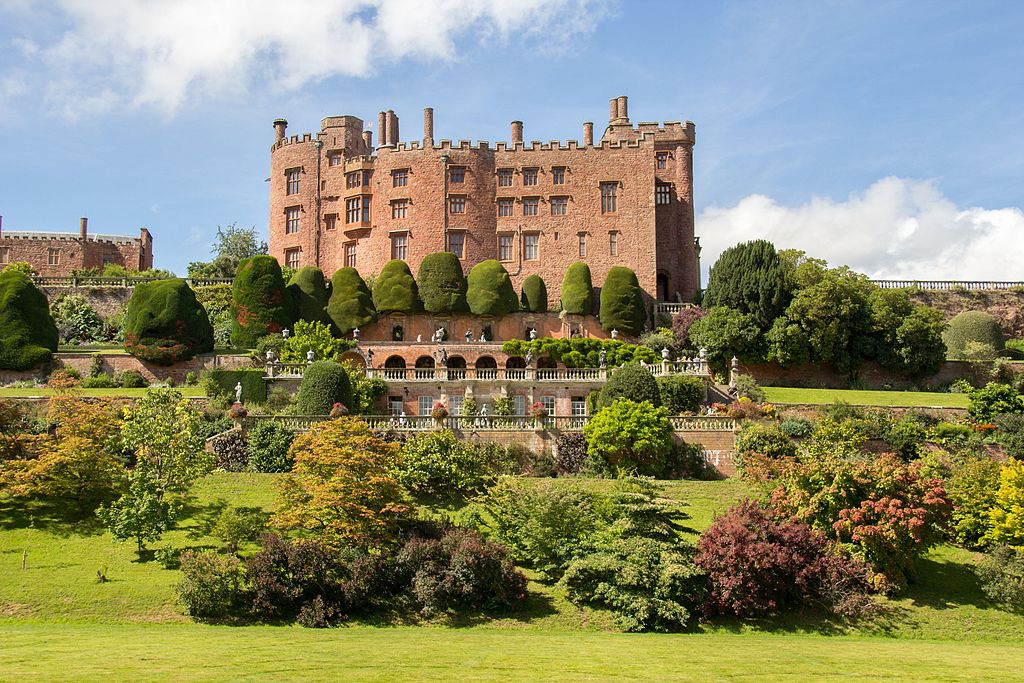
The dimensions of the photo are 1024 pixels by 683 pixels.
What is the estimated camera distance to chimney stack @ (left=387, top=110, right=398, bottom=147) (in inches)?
2598

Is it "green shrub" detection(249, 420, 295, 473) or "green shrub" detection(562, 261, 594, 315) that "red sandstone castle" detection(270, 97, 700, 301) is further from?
"green shrub" detection(249, 420, 295, 473)

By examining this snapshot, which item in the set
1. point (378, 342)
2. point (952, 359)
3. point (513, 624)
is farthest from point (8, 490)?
point (952, 359)

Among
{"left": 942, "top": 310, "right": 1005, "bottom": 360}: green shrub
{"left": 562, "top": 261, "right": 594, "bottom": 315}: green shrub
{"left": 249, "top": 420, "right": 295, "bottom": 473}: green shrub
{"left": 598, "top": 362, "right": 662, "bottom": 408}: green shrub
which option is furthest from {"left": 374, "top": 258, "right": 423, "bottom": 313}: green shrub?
{"left": 942, "top": 310, "right": 1005, "bottom": 360}: green shrub

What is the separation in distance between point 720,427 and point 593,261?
82.5 feet

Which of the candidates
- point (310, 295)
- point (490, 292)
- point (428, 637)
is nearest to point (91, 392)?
point (310, 295)

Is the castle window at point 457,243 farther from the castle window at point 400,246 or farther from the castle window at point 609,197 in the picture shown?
the castle window at point 609,197

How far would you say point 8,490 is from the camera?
30609 mm

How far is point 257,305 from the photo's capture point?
5375cm

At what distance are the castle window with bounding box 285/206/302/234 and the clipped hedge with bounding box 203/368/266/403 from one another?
24064mm

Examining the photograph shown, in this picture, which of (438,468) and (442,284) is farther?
(442,284)

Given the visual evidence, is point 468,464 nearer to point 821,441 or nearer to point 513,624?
point 513,624

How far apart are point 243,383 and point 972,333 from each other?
41.8m

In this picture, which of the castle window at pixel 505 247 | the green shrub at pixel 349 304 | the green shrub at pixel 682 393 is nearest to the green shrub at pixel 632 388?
the green shrub at pixel 682 393

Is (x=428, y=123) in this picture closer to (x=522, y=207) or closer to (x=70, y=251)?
(x=522, y=207)
